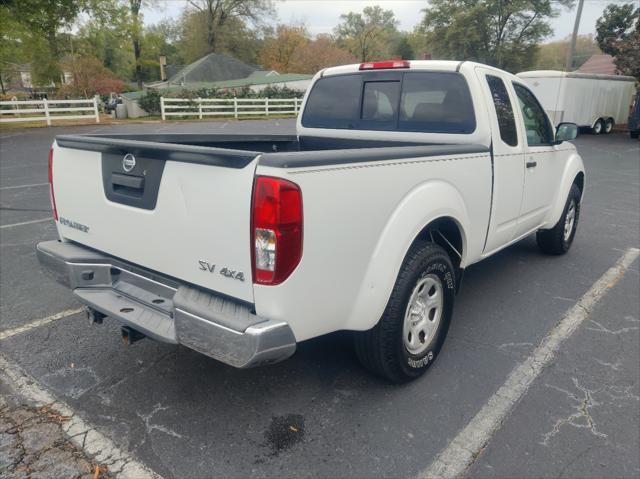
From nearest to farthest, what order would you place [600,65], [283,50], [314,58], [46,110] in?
[46,110], [600,65], [314,58], [283,50]

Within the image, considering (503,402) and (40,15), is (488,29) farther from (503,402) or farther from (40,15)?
(503,402)

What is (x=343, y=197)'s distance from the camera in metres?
2.29

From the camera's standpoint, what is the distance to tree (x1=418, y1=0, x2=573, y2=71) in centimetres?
4719

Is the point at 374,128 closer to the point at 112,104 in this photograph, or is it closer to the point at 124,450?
the point at 124,450

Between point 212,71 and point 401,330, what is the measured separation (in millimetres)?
51122

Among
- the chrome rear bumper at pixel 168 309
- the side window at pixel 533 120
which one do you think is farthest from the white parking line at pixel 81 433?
the side window at pixel 533 120

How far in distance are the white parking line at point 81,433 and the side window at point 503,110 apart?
3.29 m

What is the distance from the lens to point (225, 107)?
29484mm

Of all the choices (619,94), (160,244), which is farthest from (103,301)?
(619,94)

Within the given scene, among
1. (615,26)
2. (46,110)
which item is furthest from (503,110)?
(615,26)

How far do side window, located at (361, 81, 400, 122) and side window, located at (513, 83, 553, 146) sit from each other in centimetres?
112

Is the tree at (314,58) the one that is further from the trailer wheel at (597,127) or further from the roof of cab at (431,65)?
the roof of cab at (431,65)

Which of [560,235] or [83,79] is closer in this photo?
[560,235]

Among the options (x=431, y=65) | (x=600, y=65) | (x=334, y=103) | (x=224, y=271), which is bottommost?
(x=224, y=271)
